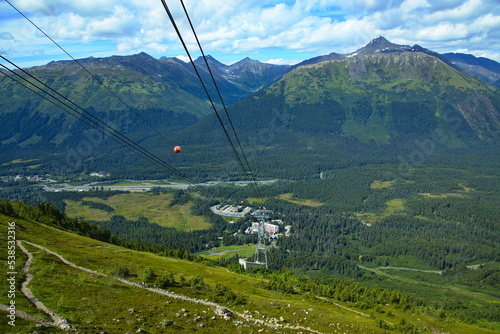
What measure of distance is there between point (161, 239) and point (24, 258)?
87407 millimetres

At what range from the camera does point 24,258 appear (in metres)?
32.2

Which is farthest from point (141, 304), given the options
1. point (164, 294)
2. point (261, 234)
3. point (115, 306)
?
point (261, 234)

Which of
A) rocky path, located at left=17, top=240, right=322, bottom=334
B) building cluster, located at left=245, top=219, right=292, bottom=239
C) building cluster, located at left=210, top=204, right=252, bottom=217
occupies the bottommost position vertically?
building cluster, located at left=245, top=219, right=292, bottom=239

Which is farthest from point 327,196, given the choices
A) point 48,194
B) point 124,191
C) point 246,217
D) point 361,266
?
point 48,194

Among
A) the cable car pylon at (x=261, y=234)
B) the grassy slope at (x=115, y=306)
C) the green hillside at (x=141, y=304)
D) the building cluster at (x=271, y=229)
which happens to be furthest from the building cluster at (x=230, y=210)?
the grassy slope at (x=115, y=306)

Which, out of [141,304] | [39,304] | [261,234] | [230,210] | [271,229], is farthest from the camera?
[230,210]

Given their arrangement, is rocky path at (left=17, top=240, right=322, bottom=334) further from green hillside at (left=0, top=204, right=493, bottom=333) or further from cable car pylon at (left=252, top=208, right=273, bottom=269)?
cable car pylon at (left=252, top=208, right=273, bottom=269)

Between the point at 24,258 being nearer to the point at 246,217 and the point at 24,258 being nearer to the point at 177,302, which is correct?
the point at 177,302

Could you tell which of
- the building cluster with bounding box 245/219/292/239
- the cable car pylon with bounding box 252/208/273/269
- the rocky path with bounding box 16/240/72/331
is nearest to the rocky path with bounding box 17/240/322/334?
the rocky path with bounding box 16/240/72/331

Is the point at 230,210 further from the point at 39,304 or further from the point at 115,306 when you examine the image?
the point at 39,304

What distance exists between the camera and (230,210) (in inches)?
→ 6289

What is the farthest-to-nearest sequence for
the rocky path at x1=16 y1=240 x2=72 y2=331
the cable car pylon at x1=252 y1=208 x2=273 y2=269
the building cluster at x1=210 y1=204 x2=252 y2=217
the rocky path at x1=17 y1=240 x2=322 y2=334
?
the building cluster at x1=210 y1=204 x2=252 y2=217 → the cable car pylon at x1=252 y1=208 x2=273 y2=269 → the rocky path at x1=17 y1=240 x2=322 y2=334 → the rocky path at x1=16 y1=240 x2=72 y2=331

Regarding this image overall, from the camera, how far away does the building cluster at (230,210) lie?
154000mm

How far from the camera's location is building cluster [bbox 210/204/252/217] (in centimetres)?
15400
